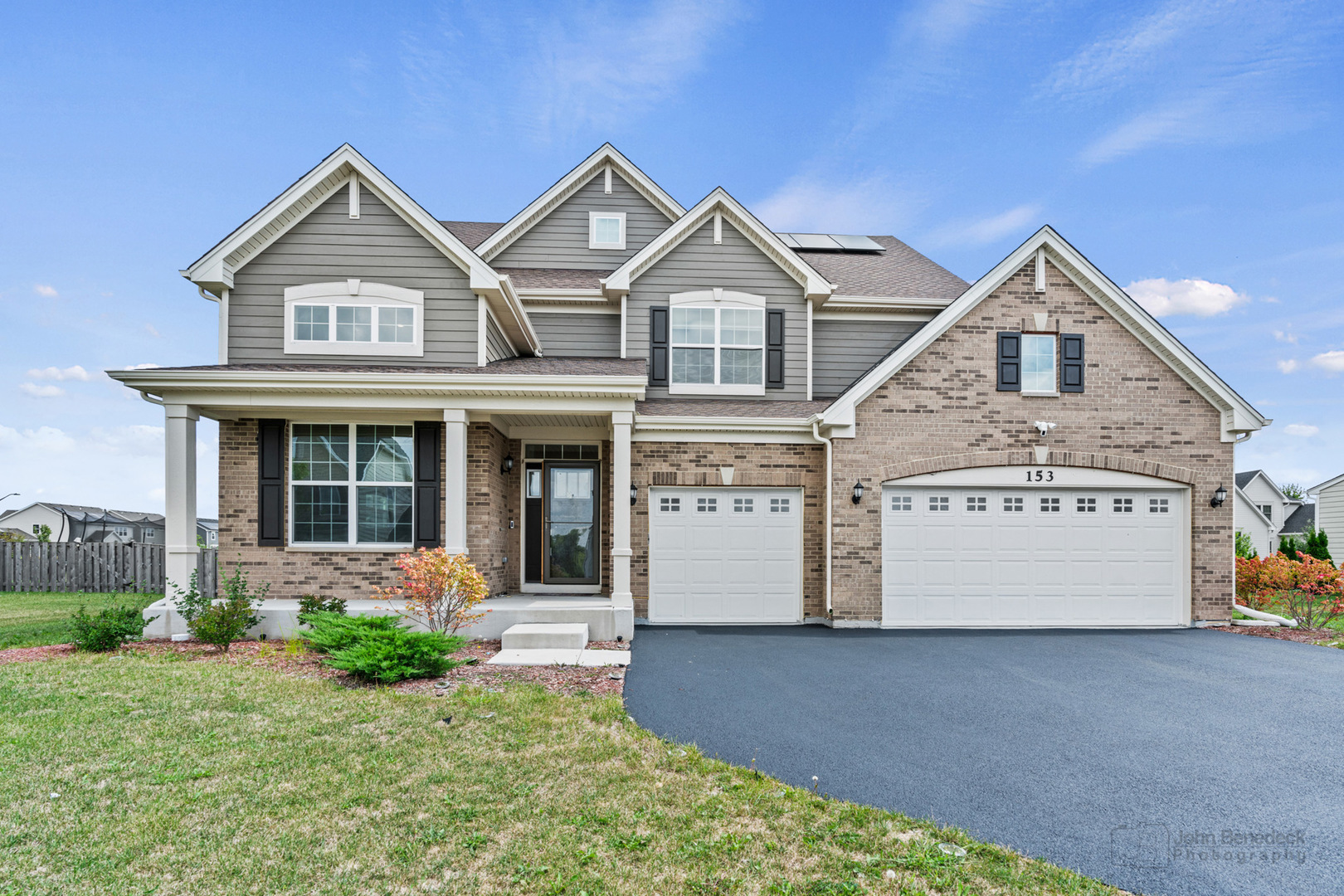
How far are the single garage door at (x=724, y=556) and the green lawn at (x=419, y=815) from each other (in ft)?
16.8

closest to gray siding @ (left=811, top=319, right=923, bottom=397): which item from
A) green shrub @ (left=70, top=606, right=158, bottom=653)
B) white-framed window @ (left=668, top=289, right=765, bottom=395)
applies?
white-framed window @ (left=668, top=289, right=765, bottom=395)

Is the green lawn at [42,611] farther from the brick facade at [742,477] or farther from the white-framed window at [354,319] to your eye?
the brick facade at [742,477]

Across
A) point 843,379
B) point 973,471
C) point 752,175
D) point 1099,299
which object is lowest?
point 973,471

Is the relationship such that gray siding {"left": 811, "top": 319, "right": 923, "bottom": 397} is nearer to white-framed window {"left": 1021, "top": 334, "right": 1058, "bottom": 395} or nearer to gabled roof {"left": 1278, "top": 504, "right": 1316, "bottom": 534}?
white-framed window {"left": 1021, "top": 334, "right": 1058, "bottom": 395}

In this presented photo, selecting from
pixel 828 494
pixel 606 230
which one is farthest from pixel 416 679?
pixel 606 230

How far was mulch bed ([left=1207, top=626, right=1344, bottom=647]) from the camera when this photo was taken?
986 centimetres

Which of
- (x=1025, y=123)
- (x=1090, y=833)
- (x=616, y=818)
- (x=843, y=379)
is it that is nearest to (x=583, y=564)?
(x=843, y=379)

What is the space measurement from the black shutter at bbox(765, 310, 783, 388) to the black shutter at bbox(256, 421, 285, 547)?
8072 millimetres

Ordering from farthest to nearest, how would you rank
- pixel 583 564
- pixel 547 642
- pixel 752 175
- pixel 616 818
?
1. pixel 752 175
2. pixel 583 564
3. pixel 547 642
4. pixel 616 818

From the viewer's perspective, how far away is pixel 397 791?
13.2 feet

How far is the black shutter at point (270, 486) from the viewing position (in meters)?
9.68

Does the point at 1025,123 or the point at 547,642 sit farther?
the point at 1025,123

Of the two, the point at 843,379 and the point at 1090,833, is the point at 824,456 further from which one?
the point at 1090,833

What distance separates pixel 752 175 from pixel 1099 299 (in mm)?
8200
